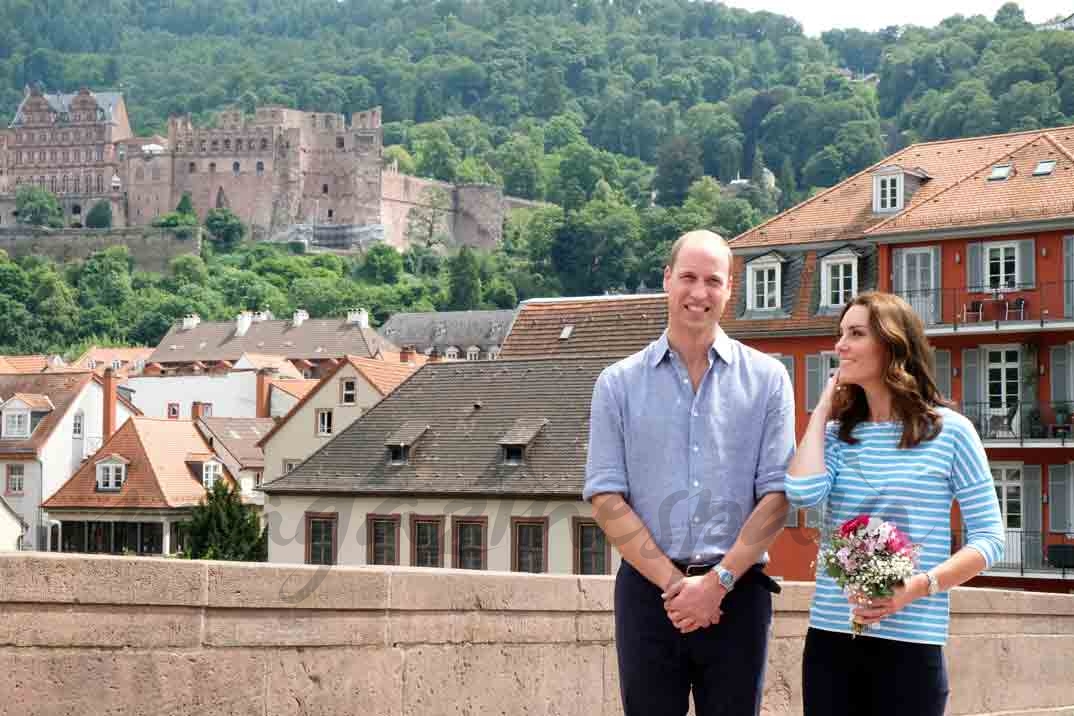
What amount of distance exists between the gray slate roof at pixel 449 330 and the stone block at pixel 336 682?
123933 millimetres

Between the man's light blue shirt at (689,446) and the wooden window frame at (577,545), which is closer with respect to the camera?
the man's light blue shirt at (689,446)

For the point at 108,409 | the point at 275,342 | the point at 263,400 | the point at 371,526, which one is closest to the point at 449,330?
the point at 275,342

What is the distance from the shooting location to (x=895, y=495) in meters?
6.22

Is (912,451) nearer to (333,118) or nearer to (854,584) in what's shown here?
(854,584)

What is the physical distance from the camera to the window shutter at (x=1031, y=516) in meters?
35.8

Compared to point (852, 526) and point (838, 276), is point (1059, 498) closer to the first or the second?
point (838, 276)

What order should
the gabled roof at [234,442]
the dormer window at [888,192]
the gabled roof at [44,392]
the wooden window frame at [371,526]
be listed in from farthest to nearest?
1. the gabled roof at [44,392]
2. the gabled roof at [234,442]
3. the dormer window at [888,192]
4. the wooden window frame at [371,526]

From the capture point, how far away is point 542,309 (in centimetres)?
4475

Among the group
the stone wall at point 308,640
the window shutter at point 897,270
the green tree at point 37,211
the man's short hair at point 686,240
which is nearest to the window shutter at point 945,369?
the window shutter at point 897,270

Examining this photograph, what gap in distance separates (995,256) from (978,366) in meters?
2.19

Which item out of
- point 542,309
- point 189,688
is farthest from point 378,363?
point 189,688

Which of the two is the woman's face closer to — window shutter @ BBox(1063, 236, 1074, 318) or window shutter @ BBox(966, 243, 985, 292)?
window shutter @ BBox(1063, 236, 1074, 318)

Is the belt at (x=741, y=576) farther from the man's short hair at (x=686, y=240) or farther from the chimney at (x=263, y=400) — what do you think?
the chimney at (x=263, y=400)

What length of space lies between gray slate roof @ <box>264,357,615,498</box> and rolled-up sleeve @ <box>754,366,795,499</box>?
27.0 meters
